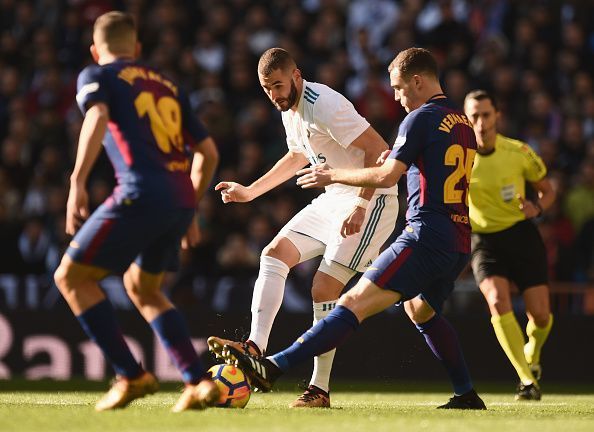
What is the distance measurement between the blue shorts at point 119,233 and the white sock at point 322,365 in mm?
1781

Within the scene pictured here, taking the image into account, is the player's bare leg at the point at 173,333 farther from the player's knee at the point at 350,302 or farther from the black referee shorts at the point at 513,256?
the black referee shorts at the point at 513,256

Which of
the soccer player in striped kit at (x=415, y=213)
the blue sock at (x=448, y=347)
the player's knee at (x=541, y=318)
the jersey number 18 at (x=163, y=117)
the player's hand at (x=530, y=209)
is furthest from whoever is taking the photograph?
the player's knee at (x=541, y=318)

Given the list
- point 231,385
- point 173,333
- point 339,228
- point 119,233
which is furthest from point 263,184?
point 119,233

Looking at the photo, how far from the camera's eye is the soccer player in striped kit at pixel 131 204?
19.8ft

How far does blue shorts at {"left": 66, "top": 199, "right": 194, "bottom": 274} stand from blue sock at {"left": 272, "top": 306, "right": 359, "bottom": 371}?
3.67 feet

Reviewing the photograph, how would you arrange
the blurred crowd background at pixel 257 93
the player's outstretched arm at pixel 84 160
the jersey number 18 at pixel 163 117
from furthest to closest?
the blurred crowd background at pixel 257 93 < the jersey number 18 at pixel 163 117 < the player's outstretched arm at pixel 84 160

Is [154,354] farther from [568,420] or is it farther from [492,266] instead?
[568,420]

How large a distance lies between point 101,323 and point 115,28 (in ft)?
5.16

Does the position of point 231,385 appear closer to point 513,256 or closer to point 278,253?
point 278,253

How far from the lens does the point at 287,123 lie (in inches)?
314

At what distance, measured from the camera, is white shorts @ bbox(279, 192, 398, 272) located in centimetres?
767

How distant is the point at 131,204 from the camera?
6059 mm

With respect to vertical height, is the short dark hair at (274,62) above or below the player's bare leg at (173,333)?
above

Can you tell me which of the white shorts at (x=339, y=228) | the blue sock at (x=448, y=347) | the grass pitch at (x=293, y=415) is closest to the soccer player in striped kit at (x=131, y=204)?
the grass pitch at (x=293, y=415)
